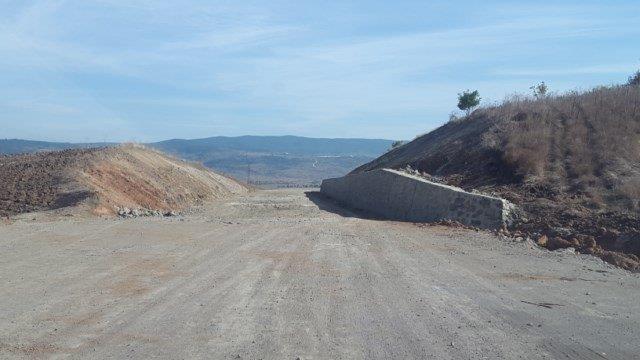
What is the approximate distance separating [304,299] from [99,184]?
1991cm

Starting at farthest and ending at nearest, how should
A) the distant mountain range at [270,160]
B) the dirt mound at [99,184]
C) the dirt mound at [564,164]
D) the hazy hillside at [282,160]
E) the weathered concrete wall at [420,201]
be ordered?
the hazy hillside at [282,160]
the distant mountain range at [270,160]
the dirt mound at [99,184]
the weathered concrete wall at [420,201]
the dirt mound at [564,164]

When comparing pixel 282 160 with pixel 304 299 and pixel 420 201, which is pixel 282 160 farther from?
pixel 304 299

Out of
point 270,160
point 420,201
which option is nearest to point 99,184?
point 420,201

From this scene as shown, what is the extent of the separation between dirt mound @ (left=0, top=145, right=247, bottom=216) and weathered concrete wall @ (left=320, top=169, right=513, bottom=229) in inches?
351

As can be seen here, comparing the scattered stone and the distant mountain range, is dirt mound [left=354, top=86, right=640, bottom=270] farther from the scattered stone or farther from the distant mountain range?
the distant mountain range

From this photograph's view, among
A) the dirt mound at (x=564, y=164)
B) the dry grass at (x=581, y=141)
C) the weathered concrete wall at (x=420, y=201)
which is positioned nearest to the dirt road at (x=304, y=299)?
the dirt mound at (x=564, y=164)

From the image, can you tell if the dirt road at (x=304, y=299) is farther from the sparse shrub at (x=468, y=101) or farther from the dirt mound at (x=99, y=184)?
the sparse shrub at (x=468, y=101)

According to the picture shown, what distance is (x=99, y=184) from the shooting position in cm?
2833

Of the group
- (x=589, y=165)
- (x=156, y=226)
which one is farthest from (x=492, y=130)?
(x=156, y=226)

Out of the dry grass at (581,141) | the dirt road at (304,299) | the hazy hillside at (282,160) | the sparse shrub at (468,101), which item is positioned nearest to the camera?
the dirt road at (304,299)

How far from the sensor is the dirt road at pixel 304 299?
802 cm

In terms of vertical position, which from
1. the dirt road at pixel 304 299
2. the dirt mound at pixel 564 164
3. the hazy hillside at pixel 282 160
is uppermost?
the dirt mound at pixel 564 164

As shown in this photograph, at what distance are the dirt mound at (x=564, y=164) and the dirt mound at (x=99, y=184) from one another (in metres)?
12.4

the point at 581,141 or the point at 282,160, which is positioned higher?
the point at 581,141
